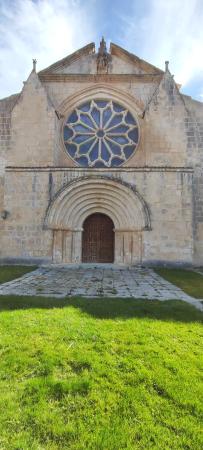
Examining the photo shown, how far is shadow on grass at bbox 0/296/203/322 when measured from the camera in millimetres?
4152

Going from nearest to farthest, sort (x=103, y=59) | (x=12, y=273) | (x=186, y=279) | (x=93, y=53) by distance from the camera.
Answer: (x=186, y=279) → (x=12, y=273) → (x=103, y=59) → (x=93, y=53)

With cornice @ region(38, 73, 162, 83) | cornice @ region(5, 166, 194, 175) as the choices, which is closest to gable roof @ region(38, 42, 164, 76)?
cornice @ region(38, 73, 162, 83)

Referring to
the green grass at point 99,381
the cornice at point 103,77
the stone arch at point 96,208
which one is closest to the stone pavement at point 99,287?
the green grass at point 99,381

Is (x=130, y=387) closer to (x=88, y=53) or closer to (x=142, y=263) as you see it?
(x=142, y=263)

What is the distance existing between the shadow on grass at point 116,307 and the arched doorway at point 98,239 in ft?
19.2

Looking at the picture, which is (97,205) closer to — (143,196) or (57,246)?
(143,196)

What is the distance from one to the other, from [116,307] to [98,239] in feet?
21.8

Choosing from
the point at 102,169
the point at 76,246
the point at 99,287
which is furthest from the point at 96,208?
the point at 99,287

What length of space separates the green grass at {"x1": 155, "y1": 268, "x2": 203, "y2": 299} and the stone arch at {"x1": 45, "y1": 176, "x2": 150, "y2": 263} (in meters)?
1.55

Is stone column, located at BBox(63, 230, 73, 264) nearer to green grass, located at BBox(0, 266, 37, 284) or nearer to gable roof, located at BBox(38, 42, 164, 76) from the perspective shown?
green grass, located at BBox(0, 266, 37, 284)

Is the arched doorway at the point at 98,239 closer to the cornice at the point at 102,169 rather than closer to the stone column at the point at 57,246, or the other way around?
the stone column at the point at 57,246

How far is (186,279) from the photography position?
786cm

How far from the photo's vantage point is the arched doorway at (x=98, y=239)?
10950 mm

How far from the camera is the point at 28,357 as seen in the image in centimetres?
282
